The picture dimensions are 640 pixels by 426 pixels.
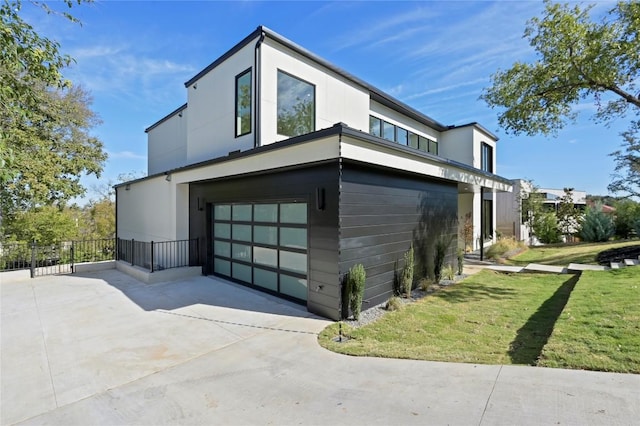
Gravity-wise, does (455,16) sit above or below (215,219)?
above

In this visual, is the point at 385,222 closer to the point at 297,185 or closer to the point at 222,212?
the point at 297,185

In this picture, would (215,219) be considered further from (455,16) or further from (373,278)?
(455,16)

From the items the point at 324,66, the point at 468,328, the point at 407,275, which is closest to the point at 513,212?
the point at 407,275

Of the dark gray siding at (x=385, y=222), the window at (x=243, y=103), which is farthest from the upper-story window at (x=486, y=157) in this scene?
the window at (x=243, y=103)

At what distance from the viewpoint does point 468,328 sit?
5473 millimetres

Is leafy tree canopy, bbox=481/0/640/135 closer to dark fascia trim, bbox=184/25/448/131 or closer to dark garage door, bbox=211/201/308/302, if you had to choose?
dark fascia trim, bbox=184/25/448/131

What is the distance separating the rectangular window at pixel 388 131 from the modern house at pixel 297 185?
85 millimetres

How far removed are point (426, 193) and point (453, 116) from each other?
10.4 metres

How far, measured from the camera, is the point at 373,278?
21.9 ft

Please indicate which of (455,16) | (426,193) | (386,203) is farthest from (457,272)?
(455,16)

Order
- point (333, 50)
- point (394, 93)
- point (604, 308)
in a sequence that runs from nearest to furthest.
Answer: point (604, 308) < point (333, 50) < point (394, 93)

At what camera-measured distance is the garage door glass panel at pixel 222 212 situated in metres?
9.30

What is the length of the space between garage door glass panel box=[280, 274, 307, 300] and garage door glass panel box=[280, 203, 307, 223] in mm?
1318

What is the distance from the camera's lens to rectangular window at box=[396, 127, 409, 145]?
44.4 ft
